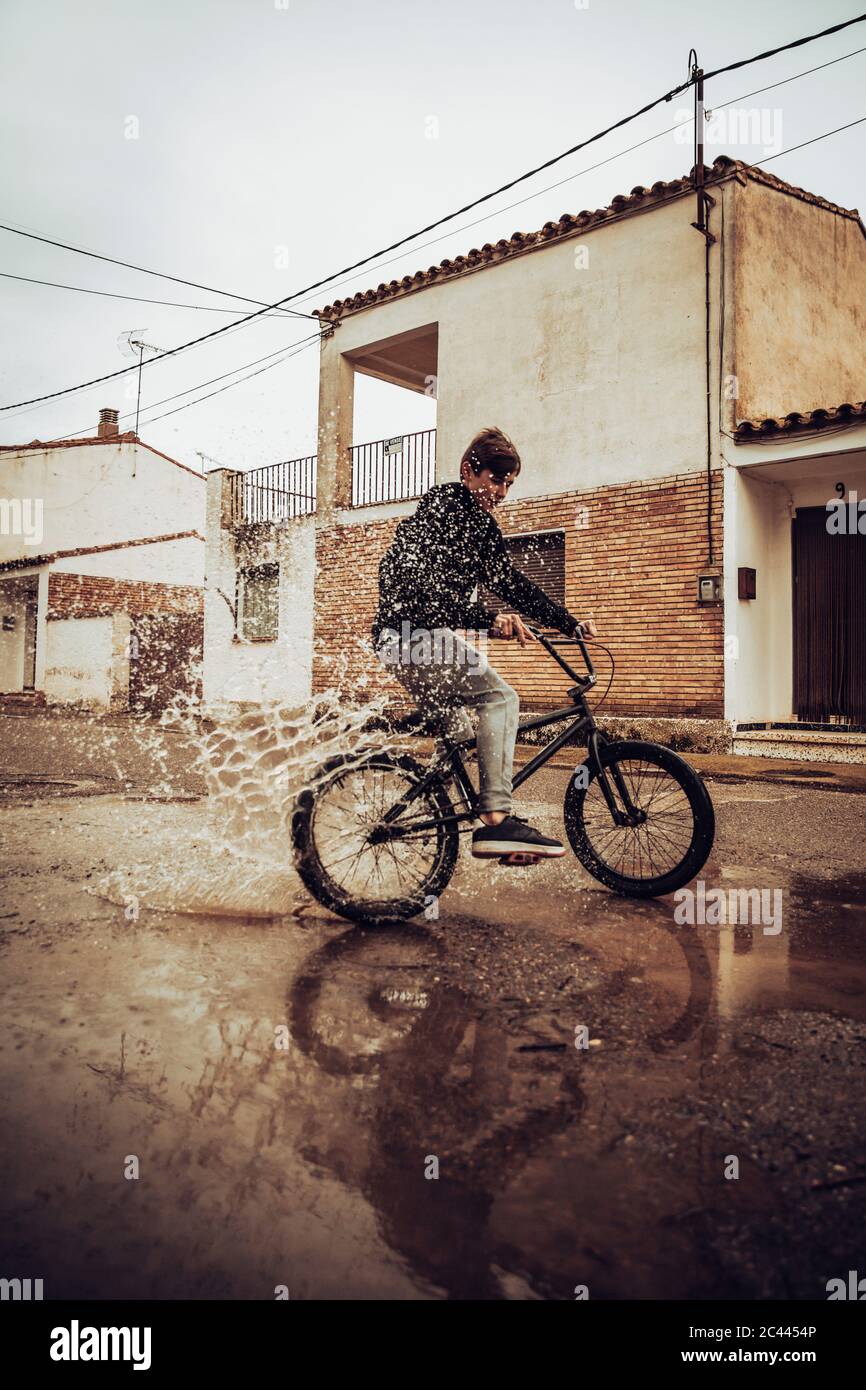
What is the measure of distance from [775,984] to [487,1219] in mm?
1655

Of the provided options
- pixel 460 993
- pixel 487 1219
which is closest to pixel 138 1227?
pixel 487 1219

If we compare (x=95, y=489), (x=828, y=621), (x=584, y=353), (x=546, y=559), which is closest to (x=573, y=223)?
(x=584, y=353)

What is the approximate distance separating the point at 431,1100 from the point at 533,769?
195cm

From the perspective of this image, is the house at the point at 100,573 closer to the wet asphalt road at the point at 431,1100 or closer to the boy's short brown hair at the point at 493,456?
the boy's short brown hair at the point at 493,456

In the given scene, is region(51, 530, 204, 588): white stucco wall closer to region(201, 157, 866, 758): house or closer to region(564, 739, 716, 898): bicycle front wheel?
region(201, 157, 866, 758): house

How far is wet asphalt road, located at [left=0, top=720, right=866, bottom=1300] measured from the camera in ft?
4.96

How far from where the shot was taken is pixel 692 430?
37.8 ft

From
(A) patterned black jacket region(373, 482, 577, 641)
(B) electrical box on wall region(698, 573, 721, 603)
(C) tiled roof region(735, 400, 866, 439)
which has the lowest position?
(A) patterned black jacket region(373, 482, 577, 641)

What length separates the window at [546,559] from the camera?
1312cm

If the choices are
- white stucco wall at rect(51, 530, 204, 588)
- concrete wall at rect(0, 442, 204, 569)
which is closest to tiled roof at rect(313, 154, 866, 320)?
white stucco wall at rect(51, 530, 204, 588)

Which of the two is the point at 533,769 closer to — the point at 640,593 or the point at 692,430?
the point at 640,593

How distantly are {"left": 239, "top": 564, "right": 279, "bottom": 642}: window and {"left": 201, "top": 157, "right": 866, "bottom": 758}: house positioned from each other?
17.9 ft

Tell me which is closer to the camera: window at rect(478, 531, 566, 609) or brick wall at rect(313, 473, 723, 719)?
brick wall at rect(313, 473, 723, 719)

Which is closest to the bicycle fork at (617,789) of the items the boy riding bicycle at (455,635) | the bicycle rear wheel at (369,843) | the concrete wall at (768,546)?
the boy riding bicycle at (455,635)
